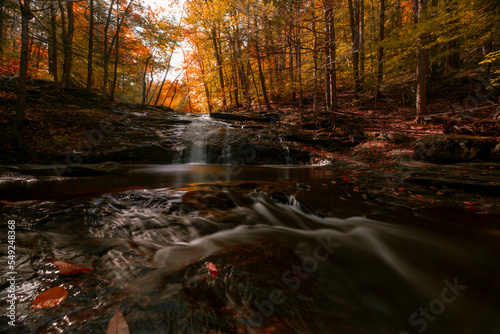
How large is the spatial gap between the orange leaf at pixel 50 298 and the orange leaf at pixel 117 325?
1.29ft

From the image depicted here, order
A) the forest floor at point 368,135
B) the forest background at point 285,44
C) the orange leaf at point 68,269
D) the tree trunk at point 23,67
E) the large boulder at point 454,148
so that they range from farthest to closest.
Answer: the forest background at point 285,44
the tree trunk at point 23,67
the large boulder at point 454,148
the forest floor at point 368,135
the orange leaf at point 68,269

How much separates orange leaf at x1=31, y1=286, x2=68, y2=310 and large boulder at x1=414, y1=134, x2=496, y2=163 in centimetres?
885

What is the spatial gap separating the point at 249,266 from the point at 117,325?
39.1 inches

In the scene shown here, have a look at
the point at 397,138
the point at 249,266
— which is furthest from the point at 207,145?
the point at 249,266

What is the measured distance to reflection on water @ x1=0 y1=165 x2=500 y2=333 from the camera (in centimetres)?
119

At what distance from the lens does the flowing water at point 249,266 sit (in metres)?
1.19

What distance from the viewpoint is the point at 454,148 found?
20.8 ft

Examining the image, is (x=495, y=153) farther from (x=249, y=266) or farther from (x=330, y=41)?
(x=249, y=266)

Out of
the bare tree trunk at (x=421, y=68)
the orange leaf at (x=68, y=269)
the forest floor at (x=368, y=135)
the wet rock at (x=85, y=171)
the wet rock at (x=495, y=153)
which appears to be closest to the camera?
the orange leaf at (x=68, y=269)

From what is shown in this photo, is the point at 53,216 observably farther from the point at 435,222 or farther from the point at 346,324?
the point at 435,222

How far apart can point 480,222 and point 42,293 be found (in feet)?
16.4

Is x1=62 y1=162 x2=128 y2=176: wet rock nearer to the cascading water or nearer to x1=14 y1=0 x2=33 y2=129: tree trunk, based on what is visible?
the cascading water

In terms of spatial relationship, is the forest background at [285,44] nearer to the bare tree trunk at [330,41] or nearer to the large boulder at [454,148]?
the bare tree trunk at [330,41]

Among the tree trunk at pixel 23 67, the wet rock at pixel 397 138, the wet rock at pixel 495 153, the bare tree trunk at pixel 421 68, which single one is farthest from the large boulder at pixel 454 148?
the tree trunk at pixel 23 67
